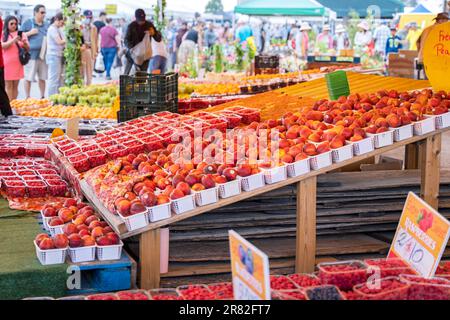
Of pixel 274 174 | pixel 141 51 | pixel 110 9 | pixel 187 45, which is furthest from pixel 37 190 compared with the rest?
pixel 110 9

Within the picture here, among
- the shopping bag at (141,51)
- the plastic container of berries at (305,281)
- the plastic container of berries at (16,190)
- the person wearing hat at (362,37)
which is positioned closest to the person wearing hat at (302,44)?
the person wearing hat at (362,37)

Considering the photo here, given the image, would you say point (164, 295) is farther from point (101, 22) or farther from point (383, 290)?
point (101, 22)

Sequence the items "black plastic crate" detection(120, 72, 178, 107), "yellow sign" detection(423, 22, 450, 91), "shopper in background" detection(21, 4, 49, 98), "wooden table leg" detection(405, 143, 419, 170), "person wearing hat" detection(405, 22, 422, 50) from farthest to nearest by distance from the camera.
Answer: "person wearing hat" detection(405, 22, 422, 50)
"shopper in background" detection(21, 4, 49, 98)
"black plastic crate" detection(120, 72, 178, 107)
"wooden table leg" detection(405, 143, 419, 170)
"yellow sign" detection(423, 22, 450, 91)

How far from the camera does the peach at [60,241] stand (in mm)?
3816

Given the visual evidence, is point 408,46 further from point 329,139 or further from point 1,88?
point 329,139

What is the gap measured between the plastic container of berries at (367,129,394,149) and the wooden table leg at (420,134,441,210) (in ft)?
1.03

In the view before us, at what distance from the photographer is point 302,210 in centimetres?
416

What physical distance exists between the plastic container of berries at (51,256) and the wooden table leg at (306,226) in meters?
1.30

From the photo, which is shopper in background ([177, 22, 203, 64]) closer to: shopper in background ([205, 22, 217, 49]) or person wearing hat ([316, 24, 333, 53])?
person wearing hat ([316, 24, 333, 53])

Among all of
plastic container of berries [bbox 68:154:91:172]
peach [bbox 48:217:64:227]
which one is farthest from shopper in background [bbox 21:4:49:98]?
peach [bbox 48:217:64:227]

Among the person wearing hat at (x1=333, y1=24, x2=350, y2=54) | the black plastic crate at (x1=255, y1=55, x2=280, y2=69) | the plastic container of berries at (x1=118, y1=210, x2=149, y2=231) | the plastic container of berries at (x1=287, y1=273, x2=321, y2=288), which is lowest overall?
the plastic container of berries at (x1=287, y1=273, x2=321, y2=288)

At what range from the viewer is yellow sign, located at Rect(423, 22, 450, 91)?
15.8 feet

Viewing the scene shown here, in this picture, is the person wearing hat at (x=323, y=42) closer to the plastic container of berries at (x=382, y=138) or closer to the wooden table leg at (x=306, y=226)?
the plastic container of berries at (x=382, y=138)

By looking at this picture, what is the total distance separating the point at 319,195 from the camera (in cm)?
464
